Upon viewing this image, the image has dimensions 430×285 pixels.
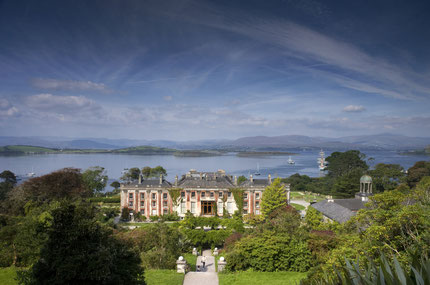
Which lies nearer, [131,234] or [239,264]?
[239,264]

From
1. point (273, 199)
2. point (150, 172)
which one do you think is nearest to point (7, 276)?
point (273, 199)

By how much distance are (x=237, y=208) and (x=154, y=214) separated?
11.2m

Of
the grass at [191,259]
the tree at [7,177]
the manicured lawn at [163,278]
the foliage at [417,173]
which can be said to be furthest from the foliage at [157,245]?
the tree at [7,177]

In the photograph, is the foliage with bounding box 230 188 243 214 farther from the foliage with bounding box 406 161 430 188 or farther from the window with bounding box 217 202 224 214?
the foliage with bounding box 406 161 430 188

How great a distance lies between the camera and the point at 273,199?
108 feet

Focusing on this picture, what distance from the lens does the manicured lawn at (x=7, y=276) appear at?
1312 centimetres

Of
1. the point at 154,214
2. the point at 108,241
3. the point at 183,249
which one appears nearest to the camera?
the point at 108,241

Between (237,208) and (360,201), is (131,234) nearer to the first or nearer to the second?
(237,208)

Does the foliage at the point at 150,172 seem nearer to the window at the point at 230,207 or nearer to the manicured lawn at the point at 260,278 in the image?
the window at the point at 230,207

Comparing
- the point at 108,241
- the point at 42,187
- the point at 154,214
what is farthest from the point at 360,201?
the point at 42,187

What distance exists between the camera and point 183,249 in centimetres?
2266

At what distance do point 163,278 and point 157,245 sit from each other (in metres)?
5.74

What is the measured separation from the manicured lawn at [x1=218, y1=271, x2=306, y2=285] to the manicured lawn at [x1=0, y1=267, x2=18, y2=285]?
10318 mm

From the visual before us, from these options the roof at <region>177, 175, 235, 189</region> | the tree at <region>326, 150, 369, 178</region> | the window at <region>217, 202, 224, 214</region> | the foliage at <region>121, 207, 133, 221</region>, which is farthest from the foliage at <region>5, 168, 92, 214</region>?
the tree at <region>326, 150, 369, 178</region>
